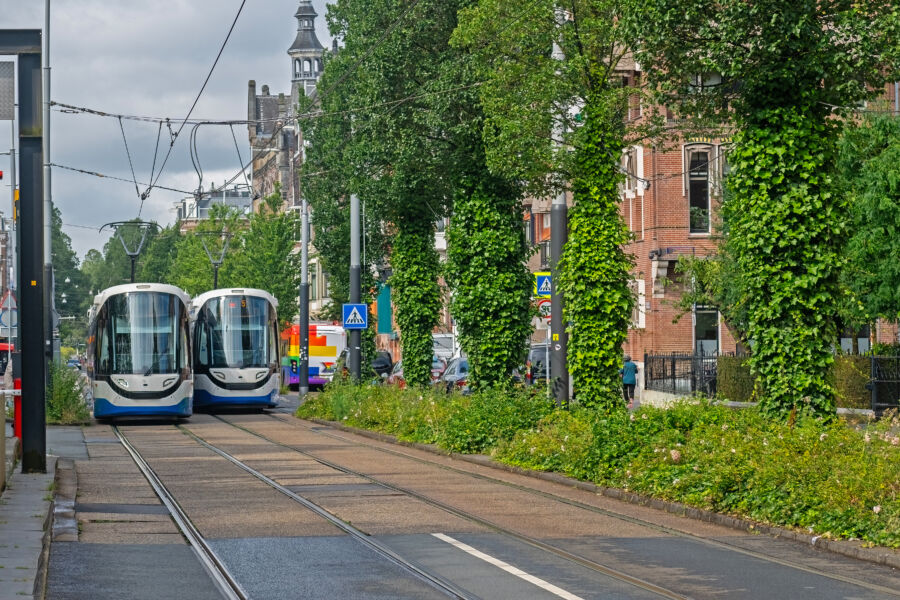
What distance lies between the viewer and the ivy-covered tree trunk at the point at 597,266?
20.9m

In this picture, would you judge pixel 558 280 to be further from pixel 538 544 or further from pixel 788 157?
pixel 538 544

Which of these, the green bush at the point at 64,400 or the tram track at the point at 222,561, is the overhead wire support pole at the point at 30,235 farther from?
the green bush at the point at 64,400

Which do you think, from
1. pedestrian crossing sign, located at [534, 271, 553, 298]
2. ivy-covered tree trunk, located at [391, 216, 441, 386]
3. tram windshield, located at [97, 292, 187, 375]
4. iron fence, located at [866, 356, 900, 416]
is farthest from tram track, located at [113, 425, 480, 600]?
iron fence, located at [866, 356, 900, 416]

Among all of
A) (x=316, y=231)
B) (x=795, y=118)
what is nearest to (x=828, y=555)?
(x=795, y=118)

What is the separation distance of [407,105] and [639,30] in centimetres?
1436

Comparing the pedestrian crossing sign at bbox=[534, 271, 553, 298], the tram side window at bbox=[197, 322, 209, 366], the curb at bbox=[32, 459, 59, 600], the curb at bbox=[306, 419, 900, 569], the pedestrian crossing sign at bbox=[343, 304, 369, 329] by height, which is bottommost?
the curb at bbox=[306, 419, 900, 569]

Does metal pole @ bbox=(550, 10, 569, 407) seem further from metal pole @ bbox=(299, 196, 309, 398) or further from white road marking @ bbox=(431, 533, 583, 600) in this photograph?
metal pole @ bbox=(299, 196, 309, 398)

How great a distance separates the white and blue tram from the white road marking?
2773cm

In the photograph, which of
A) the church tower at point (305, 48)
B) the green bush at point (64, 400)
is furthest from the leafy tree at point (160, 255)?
the green bush at point (64, 400)

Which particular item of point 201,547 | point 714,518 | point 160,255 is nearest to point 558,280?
point 714,518

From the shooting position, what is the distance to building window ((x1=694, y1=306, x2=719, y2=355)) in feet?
163

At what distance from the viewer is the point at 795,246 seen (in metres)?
16.1

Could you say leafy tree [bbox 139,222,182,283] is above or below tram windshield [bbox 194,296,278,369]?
above

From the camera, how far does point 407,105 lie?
3059 centimetres
